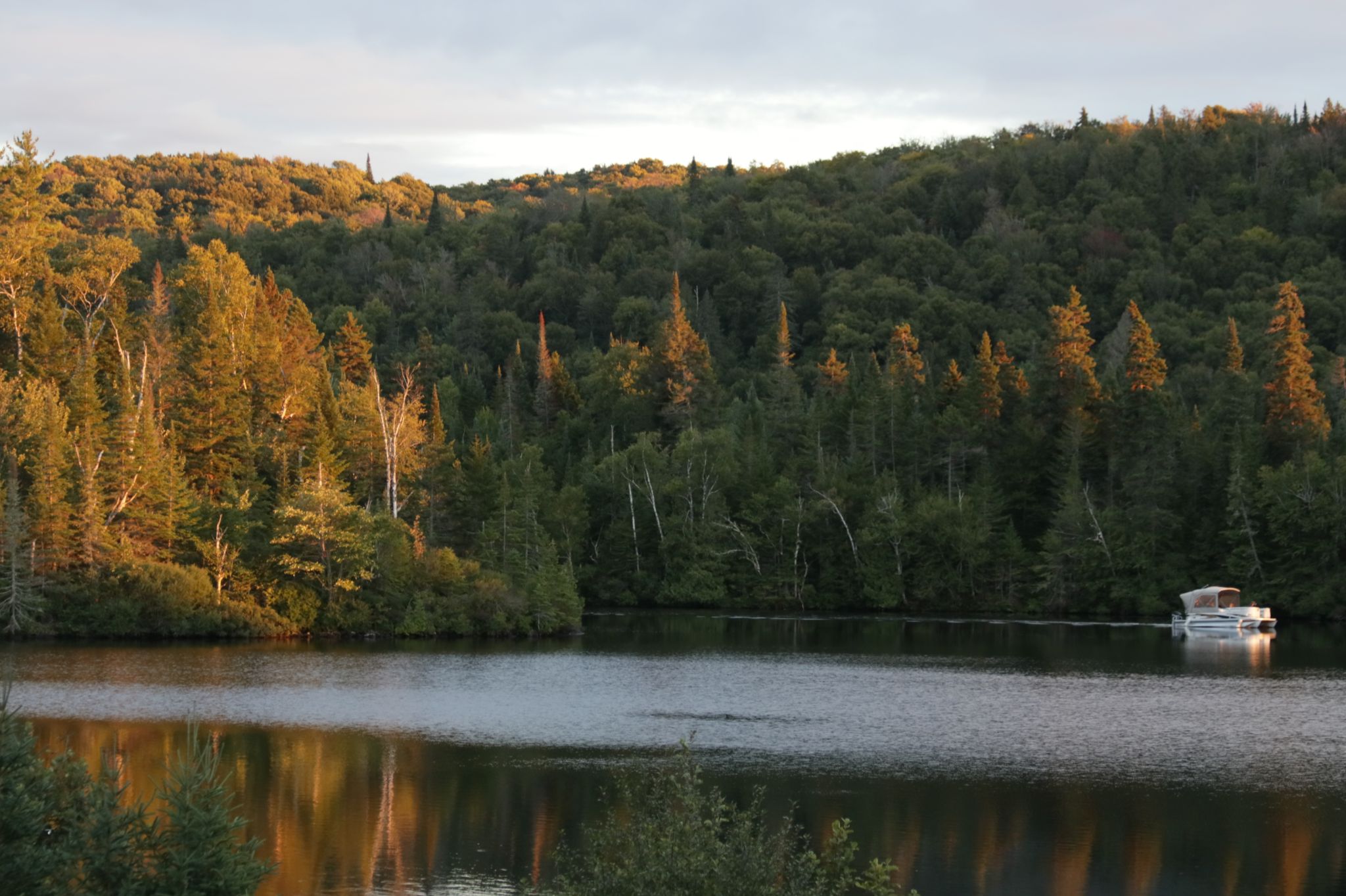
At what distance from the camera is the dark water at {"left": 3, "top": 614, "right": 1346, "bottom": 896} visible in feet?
96.6

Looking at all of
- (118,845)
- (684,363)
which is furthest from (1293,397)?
(118,845)

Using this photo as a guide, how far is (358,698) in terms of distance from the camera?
49.7 meters

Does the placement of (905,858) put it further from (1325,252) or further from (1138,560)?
(1325,252)

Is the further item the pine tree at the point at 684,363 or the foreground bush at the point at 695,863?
the pine tree at the point at 684,363

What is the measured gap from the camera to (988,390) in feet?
336

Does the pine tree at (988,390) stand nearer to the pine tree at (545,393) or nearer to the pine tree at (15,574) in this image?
the pine tree at (545,393)

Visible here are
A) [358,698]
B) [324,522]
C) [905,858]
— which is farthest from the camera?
[324,522]

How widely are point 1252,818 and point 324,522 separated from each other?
4847cm

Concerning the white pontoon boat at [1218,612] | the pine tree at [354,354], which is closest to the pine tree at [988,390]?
the white pontoon boat at [1218,612]

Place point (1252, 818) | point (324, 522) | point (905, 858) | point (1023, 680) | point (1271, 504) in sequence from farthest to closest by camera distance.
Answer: point (1271, 504) → point (324, 522) → point (1023, 680) → point (1252, 818) → point (905, 858)

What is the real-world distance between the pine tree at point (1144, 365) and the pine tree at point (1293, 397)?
803cm

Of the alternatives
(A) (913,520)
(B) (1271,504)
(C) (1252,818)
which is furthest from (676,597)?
(C) (1252,818)

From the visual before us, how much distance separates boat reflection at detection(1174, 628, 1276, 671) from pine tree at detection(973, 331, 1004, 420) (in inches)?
1009

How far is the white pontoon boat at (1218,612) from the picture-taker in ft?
263
